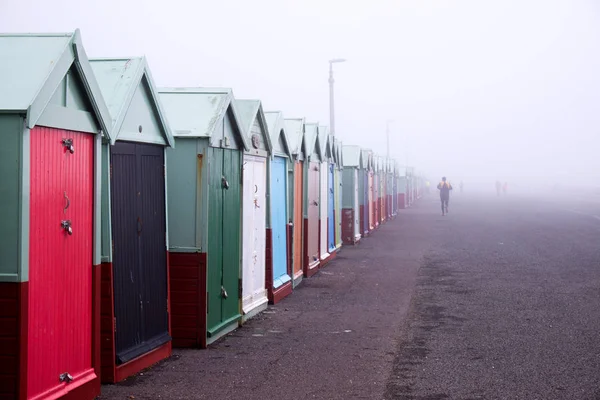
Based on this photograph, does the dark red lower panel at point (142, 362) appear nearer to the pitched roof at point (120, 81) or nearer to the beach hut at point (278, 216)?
the pitched roof at point (120, 81)

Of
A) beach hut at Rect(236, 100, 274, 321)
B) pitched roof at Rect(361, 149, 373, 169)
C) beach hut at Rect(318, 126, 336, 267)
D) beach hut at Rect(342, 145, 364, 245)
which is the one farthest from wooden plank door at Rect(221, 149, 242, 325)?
pitched roof at Rect(361, 149, 373, 169)

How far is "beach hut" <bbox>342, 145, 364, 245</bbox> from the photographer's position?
75.8 feet

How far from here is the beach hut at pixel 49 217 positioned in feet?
17.4

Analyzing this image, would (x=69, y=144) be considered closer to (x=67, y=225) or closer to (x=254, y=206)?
(x=67, y=225)

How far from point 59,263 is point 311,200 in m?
10.7

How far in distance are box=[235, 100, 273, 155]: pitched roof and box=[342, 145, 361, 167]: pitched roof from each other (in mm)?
12576

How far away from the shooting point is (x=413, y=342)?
8.88 meters

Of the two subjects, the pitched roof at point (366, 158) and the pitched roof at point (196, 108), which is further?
the pitched roof at point (366, 158)

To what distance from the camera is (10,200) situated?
5305mm

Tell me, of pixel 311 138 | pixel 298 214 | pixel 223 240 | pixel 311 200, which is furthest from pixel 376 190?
pixel 223 240

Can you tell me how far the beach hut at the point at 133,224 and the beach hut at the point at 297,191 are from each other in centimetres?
613

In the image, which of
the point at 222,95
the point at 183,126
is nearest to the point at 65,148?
the point at 183,126

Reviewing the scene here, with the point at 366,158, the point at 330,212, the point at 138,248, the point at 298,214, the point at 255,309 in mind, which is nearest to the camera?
the point at 138,248

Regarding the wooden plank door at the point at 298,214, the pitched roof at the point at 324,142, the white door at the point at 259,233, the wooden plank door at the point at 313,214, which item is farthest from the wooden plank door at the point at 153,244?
the pitched roof at the point at 324,142
